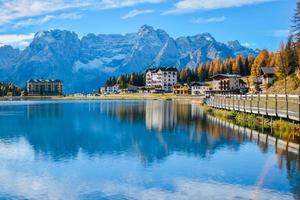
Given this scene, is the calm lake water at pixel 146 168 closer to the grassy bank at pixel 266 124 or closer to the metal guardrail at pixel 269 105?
the grassy bank at pixel 266 124

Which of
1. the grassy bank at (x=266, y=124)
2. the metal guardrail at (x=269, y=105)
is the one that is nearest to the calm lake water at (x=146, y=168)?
the grassy bank at (x=266, y=124)

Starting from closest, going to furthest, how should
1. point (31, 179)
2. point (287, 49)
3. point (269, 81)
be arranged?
1. point (31, 179)
2. point (287, 49)
3. point (269, 81)

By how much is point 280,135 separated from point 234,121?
71.0 ft

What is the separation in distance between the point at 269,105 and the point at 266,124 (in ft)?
16.6

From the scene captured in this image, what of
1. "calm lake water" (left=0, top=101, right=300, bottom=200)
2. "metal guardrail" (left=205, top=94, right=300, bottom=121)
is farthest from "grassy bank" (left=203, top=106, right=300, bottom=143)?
"calm lake water" (left=0, top=101, right=300, bottom=200)

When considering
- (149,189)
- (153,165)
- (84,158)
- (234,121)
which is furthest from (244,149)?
(234,121)

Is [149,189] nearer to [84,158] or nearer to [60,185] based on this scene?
[60,185]

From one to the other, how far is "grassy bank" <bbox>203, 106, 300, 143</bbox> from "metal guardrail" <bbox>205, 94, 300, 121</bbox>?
100 cm

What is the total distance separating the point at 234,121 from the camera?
67.8 meters

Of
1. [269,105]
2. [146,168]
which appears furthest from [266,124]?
[146,168]

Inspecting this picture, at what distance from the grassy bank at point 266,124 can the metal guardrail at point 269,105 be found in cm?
100

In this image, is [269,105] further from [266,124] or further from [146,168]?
[146,168]

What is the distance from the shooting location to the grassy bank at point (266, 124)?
43250 mm

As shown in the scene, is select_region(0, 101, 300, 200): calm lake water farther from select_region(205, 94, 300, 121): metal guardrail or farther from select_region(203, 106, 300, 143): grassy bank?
select_region(205, 94, 300, 121): metal guardrail
